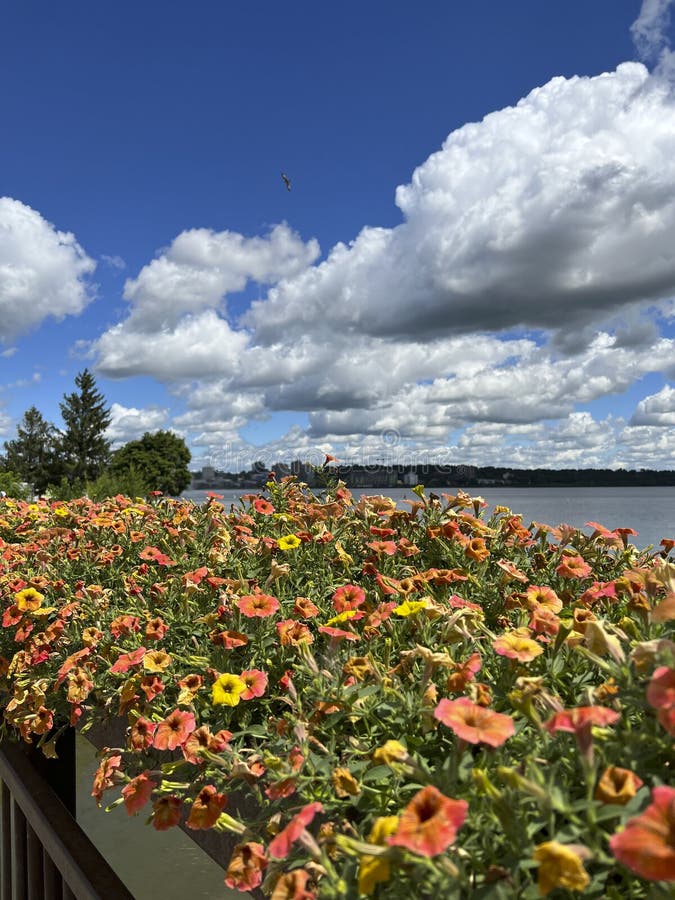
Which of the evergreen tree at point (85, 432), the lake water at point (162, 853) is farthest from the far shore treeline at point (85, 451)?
the lake water at point (162, 853)

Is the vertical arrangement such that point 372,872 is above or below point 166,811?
above

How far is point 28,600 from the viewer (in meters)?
3.02

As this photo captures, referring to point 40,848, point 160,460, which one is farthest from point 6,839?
point 160,460

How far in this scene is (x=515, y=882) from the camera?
0.96m

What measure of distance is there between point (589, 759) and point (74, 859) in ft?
5.91

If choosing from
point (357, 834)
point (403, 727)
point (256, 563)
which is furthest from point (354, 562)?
point (357, 834)

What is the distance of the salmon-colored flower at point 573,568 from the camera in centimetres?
242

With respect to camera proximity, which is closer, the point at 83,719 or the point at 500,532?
the point at 83,719

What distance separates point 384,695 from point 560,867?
739mm

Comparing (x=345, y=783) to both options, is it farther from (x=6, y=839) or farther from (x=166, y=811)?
(x=6, y=839)

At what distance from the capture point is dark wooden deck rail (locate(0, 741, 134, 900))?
6.82ft

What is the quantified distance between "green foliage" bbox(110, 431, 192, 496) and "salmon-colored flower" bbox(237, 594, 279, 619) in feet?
187

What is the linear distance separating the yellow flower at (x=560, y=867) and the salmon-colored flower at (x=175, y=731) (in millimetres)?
1042

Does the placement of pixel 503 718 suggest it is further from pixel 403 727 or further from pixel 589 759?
pixel 403 727
